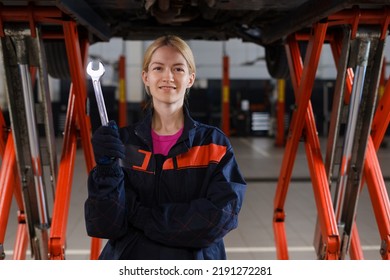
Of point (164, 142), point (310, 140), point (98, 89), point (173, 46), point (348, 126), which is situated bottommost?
point (310, 140)

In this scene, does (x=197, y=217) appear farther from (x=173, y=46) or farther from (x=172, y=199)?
(x=173, y=46)

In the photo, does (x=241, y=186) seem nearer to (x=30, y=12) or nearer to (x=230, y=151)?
(x=230, y=151)

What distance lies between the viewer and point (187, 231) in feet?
4.47

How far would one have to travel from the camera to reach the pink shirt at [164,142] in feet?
4.69

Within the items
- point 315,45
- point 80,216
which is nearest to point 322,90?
point 80,216

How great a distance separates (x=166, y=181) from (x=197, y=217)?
Answer: 0.46 feet

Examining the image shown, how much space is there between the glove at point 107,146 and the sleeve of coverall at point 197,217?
0.18 metres

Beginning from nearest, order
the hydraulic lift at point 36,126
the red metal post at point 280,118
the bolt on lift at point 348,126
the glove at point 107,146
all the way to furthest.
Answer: the glove at point 107,146
the hydraulic lift at point 36,126
the bolt on lift at point 348,126
the red metal post at point 280,118

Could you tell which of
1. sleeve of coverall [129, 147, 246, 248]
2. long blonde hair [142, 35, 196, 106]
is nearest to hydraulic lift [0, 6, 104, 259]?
long blonde hair [142, 35, 196, 106]

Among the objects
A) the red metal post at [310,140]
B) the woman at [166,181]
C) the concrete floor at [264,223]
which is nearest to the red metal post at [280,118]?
the concrete floor at [264,223]

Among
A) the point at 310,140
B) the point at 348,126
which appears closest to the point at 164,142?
the point at 348,126

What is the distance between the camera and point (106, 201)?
51.7 inches

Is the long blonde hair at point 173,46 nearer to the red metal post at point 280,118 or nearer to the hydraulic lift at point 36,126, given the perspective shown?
the hydraulic lift at point 36,126
